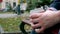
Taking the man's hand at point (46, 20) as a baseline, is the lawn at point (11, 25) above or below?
below

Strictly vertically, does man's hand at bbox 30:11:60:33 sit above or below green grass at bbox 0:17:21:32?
above

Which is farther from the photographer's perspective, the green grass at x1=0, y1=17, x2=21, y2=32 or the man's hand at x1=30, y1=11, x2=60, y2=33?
the green grass at x1=0, y1=17, x2=21, y2=32

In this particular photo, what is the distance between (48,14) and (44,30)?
78 millimetres

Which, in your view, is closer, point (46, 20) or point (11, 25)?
point (46, 20)

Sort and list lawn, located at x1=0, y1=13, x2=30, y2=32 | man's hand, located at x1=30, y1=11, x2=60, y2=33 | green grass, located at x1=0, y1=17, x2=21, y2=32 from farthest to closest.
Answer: green grass, located at x1=0, y1=17, x2=21, y2=32 < lawn, located at x1=0, y1=13, x2=30, y2=32 < man's hand, located at x1=30, y1=11, x2=60, y2=33

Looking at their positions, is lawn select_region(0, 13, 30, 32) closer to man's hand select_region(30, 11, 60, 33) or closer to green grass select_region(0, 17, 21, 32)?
green grass select_region(0, 17, 21, 32)

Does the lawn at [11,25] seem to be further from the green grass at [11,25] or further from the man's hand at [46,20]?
the man's hand at [46,20]

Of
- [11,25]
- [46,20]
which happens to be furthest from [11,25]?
[46,20]

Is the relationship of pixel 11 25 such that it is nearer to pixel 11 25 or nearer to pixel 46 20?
pixel 11 25

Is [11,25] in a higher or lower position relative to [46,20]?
lower

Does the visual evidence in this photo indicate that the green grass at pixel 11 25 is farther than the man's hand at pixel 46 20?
Yes

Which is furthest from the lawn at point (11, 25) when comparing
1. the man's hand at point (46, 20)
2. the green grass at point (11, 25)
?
the man's hand at point (46, 20)

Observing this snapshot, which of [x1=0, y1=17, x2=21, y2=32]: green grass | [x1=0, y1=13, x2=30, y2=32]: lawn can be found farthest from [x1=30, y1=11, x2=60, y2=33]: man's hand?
[x1=0, y1=17, x2=21, y2=32]: green grass

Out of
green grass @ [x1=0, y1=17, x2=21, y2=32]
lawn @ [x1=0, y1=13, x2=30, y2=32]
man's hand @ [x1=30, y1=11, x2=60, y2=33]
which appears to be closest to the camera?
man's hand @ [x1=30, y1=11, x2=60, y2=33]
